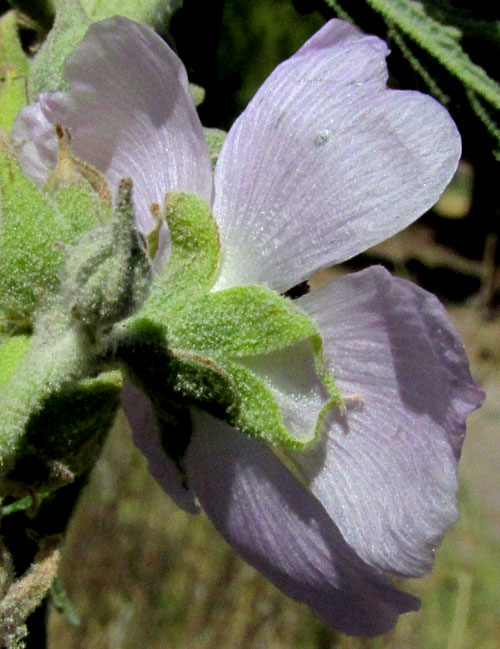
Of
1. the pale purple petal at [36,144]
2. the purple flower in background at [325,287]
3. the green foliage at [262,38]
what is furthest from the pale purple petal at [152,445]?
the green foliage at [262,38]

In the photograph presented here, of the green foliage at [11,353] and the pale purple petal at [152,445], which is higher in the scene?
the green foliage at [11,353]

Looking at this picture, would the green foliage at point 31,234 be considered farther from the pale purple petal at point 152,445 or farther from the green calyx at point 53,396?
the pale purple petal at point 152,445

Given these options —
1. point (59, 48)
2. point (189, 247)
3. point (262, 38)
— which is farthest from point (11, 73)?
point (262, 38)

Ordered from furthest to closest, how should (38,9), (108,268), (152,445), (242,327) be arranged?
(38,9) < (152,445) < (242,327) < (108,268)

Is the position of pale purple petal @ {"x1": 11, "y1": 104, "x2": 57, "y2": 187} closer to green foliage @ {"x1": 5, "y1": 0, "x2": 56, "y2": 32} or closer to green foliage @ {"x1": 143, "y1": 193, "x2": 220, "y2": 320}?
green foliage @ {"x1": 143, "y1": 193, "x2": 220, "y2": 320}

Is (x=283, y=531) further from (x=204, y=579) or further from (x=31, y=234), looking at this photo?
(x=204, y=579)
